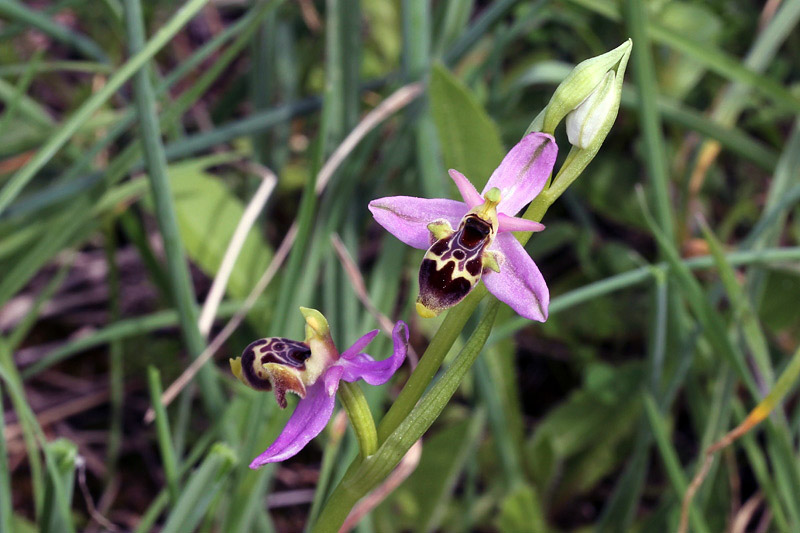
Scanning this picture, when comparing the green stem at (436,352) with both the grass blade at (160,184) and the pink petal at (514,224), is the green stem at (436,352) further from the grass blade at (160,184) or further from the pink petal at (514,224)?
the grass blade at (160,184)

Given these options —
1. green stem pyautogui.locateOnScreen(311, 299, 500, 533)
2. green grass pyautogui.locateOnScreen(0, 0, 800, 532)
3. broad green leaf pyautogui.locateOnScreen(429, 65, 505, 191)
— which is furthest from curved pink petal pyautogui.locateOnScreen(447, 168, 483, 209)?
broad green leaf pyautogui.locateOnScreen(429, 65, 505, 191)

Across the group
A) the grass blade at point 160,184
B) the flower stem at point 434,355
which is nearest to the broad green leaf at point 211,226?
the grass blade at point 160,184

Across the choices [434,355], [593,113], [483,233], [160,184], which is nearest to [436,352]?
[434,355]

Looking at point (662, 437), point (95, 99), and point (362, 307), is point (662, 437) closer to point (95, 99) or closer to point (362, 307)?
point (362, 307)

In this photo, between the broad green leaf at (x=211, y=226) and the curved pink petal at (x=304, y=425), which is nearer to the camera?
the curved pink petal at (x=304, y=425)

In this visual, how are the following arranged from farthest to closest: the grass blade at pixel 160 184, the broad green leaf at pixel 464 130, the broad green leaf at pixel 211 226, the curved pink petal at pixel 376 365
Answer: the broad green leaf at pixel 211 226 < the broad green leaf at pixel 464 130 < the grass blade at pixel 160 184 < the curved pink petal at pixel 376 365

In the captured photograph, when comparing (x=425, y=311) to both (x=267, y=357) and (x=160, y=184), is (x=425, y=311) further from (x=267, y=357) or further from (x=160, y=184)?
(x=160, y=184)
